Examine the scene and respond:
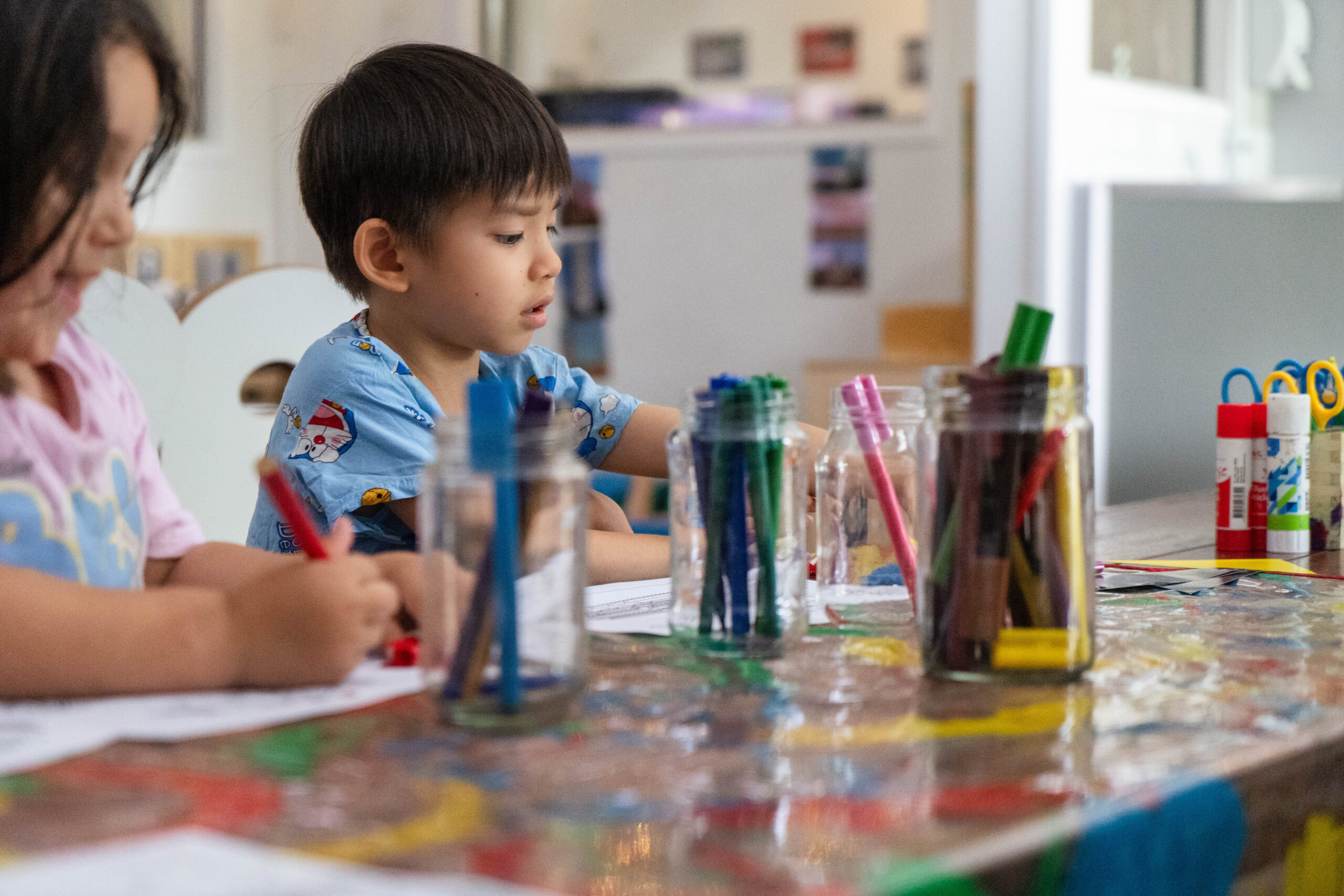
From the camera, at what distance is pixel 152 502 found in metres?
0.83

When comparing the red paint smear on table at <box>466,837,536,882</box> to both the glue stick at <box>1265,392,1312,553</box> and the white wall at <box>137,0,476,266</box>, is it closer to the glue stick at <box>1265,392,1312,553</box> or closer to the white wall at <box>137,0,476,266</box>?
the glue stick at <box>1265,392,1312,553</box>

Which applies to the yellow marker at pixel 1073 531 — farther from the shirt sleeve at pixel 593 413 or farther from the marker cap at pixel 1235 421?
the shirt sleeve at pixel 593 413

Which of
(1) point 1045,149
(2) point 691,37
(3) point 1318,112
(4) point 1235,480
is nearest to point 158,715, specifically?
(4) point 1235,480

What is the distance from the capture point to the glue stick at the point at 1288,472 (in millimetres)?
1154

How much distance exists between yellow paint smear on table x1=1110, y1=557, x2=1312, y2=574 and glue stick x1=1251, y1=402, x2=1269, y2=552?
75mm

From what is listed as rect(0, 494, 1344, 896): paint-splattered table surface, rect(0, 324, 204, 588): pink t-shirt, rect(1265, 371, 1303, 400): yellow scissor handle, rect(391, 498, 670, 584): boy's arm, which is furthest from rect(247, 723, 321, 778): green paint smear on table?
rect(1265, 371, 1303, 400): yellow scissor handle

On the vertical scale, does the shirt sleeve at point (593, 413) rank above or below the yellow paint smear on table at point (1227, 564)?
above

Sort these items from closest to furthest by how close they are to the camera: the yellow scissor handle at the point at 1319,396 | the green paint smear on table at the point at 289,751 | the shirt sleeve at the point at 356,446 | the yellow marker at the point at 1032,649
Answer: the green paint smear on table at the point at 289,751 → the yellow marker at the point at 1032,649 → the shirt sleeve at the point at 356,446 → the yellow scissor handle at the point at 1319,396

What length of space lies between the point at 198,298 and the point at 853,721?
1.07 meters

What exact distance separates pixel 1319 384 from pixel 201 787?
44.0 inches

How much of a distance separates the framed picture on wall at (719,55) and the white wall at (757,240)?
0.32 meters

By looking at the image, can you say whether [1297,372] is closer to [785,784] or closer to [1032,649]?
[1032,649]

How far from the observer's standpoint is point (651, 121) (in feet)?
13.1

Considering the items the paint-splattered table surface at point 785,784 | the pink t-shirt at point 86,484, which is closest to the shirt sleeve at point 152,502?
the pink t-shirt at point 86,484
